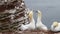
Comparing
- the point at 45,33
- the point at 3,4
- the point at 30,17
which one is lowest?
the point at 45,33

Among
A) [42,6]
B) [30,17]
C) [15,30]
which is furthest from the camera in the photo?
[42,6]

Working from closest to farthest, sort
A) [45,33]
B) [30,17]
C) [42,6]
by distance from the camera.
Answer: [45,33], [30,17], [42,6]

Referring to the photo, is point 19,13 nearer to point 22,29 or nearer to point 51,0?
point 22,29

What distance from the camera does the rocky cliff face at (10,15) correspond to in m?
1.83

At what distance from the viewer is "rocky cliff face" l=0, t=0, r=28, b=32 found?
1826mm

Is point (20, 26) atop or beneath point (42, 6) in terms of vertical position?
beneath

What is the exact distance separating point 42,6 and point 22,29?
1.17 metres

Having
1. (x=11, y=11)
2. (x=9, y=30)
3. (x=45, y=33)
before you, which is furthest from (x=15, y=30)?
(x=45, y=33)

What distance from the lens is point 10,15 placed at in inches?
73.0

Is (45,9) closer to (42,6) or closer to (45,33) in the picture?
(42,6)

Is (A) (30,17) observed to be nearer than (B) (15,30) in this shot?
No

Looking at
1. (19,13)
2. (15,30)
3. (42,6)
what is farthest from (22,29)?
(42,6)

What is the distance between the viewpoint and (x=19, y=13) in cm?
193

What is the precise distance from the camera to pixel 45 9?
9.79ft
